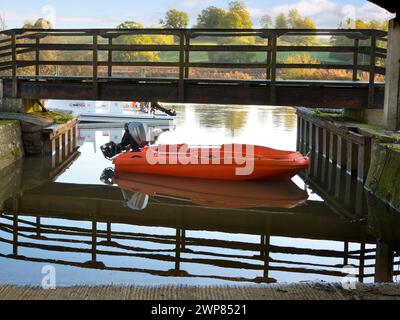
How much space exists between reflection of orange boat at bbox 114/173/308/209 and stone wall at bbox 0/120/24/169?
9.64 ft

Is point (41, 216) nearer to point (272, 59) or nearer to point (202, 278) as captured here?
point (202, 278)

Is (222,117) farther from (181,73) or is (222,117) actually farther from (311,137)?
(181,73)

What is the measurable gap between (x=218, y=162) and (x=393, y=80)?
4707 millimetres

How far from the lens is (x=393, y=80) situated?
→ 16.7 meters

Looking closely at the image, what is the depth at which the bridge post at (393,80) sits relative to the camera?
54.3 feet

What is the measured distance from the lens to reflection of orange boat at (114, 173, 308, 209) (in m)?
15.5

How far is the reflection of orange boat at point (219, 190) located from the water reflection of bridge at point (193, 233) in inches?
19.7

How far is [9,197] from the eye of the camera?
15.3 meters

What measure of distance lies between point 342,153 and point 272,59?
344cm

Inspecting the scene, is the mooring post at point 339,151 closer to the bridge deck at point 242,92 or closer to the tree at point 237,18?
the bridge deck at point 242,92

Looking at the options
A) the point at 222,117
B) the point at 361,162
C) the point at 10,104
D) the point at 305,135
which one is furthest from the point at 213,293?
the point at 222,117

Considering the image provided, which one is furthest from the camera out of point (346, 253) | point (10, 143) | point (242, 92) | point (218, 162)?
point (10, 143)

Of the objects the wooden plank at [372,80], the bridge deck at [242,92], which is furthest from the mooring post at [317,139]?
the wooden plank at [372,80]

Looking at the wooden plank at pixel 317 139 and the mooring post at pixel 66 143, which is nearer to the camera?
the mooring post at pixel 66 143
